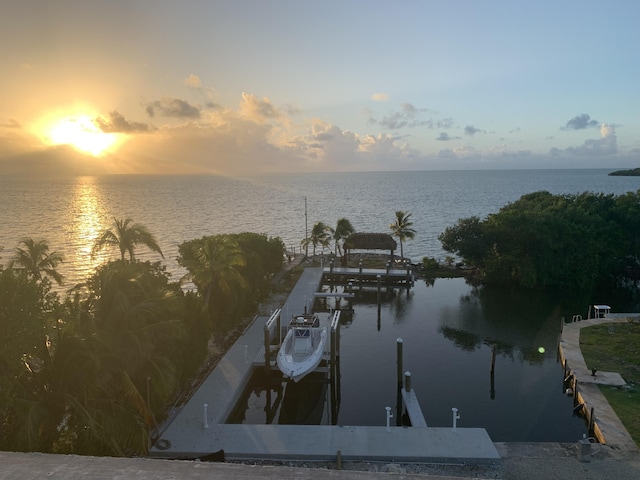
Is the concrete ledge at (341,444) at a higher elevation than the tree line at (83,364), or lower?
lower

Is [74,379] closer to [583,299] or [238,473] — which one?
[238,473]

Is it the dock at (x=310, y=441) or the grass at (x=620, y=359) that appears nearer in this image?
the dock at (x=310, y=441)

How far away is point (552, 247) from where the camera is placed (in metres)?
46.7

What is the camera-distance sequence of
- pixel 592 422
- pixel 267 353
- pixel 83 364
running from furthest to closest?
pixel 267 353 → pixel 592 422 → pixel 83 364

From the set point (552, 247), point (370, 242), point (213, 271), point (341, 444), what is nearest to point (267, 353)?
point (213, 271)

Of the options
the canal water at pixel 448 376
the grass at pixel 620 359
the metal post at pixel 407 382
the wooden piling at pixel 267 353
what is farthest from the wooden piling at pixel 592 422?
the wooden piling at pixel 267 353

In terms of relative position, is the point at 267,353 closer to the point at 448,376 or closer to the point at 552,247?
the point at 448,376

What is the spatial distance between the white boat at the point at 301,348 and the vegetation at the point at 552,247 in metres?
25.1

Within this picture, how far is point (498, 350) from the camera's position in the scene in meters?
30.9

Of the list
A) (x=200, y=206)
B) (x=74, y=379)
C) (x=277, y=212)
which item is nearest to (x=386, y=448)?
(x=74, y=379)

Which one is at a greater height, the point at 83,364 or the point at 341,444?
the point at 83,364

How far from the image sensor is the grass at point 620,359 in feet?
66.7

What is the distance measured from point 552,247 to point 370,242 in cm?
1850

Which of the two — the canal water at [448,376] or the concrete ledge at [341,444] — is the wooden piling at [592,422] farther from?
the concrete ledge at [341,444]
